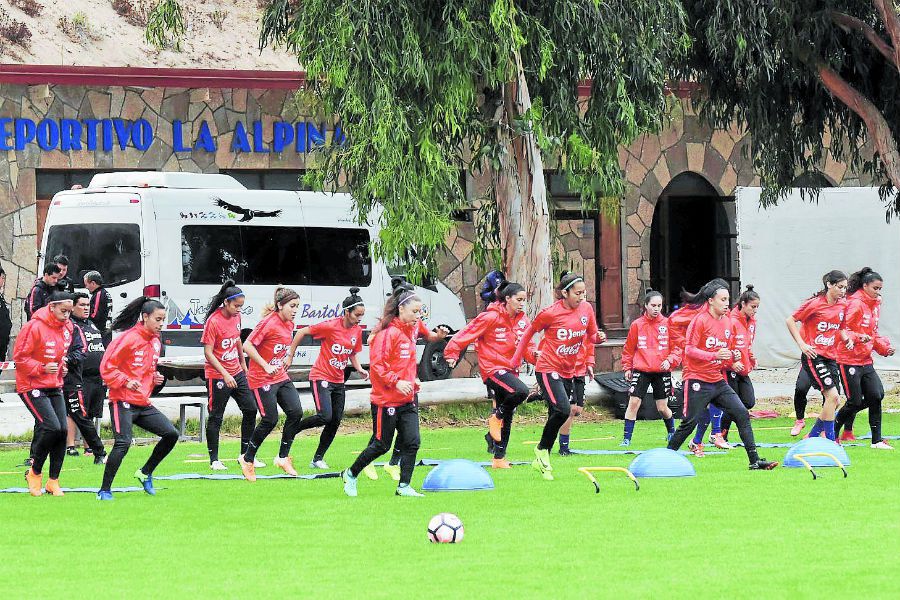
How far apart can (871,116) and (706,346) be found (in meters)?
8.60

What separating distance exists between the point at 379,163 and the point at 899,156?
7.26m

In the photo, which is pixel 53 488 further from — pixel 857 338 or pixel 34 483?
pixel 857 338

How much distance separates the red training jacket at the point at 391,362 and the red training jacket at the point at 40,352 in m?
2.82

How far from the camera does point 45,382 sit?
47.3ft

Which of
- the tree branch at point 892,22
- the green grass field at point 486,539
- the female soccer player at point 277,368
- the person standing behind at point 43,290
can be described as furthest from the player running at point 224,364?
the tree branch at point 892,22

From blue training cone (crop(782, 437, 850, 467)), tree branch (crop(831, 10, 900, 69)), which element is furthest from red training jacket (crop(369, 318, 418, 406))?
tree branch (crop(831, 10, 900, 69))

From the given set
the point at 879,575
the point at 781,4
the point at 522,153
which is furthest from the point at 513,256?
the point at 879,575

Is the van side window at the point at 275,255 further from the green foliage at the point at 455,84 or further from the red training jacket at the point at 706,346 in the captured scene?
the red training jacket at the point at 706,346

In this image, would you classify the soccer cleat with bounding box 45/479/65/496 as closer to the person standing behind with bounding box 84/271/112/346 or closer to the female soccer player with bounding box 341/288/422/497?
the female soccer player with bounding box 341/288/422/497

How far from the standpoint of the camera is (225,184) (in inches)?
948

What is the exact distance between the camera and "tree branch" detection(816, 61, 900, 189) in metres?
22.7

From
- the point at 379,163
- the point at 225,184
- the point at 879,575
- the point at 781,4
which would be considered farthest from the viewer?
the point at 225,184

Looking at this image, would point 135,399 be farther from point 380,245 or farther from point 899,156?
point 899,156

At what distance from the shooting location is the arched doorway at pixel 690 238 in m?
32.5
